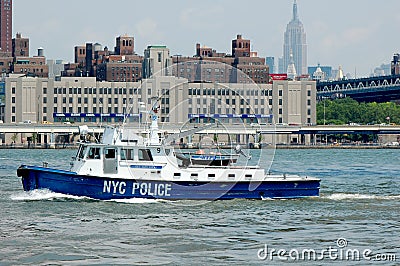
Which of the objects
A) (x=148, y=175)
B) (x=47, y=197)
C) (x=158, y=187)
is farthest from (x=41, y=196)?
(x=158, y=187)

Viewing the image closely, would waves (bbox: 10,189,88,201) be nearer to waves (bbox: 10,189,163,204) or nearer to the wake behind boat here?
waves (bbox: 10,189,163,204)

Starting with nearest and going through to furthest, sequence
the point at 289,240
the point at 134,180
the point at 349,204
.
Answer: the point at 289,240 → the point at 134,180 → the point at 349,204

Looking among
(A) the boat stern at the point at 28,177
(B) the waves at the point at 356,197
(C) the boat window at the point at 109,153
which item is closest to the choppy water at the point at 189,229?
(B) the waves at the point at 356,197

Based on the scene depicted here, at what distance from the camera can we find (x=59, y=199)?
55844 mm

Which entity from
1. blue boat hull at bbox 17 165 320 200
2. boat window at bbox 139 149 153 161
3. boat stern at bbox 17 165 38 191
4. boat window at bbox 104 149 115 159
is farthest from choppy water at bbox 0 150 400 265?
boat window at bbox 104 149 115 159

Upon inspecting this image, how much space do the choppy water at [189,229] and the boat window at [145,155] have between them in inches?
91.0

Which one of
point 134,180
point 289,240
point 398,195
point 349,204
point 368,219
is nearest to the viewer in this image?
point 289,240

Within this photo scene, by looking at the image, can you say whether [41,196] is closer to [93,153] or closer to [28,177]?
[28,177]

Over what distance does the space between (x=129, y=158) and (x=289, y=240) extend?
14.3 metres

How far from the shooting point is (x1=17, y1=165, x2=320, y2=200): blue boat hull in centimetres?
5459

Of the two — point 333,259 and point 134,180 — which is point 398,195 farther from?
point 333,259

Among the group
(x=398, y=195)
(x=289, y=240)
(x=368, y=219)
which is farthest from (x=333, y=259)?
(x=398, y=195)
